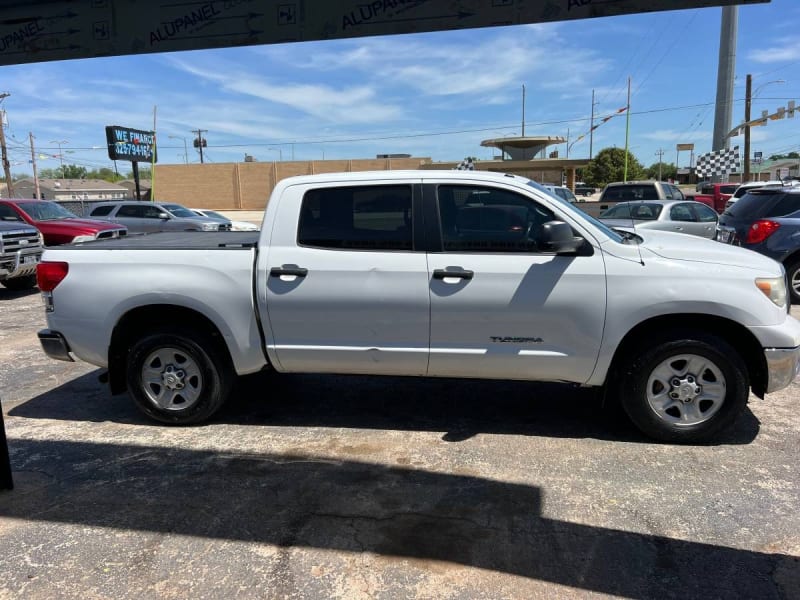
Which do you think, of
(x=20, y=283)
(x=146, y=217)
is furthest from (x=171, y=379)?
(x=146, y=217)

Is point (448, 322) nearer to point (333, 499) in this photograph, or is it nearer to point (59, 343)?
point (333, 499)

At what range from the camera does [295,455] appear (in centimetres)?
411

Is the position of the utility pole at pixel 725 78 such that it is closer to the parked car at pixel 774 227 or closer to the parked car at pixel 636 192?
the parked car at pixel 636 192

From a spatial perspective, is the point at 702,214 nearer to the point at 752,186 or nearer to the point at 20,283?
the point at 752,186

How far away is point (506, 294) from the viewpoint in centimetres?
400

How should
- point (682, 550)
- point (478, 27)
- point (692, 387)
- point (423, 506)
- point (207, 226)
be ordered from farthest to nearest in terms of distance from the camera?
point (207, 226)
point (692, 387)
point (478, 27)
point (423, 506)
point (682, 550)

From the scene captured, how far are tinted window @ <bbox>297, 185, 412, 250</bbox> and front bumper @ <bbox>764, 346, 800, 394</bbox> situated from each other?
2517 millimetres

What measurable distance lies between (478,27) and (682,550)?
10.5 feet

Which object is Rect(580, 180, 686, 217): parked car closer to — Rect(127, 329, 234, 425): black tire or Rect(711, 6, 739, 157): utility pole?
Rect(127, 329, 234, 425): black tire

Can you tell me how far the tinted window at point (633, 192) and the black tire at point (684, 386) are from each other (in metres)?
13.9

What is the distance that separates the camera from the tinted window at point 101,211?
18.4 metres

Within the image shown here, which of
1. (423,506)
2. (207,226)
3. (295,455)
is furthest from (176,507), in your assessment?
(207,226)

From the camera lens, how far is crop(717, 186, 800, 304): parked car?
8.67 m

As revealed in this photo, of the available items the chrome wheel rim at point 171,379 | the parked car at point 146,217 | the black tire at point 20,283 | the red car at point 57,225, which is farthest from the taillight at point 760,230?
the parked car at point 146,217
